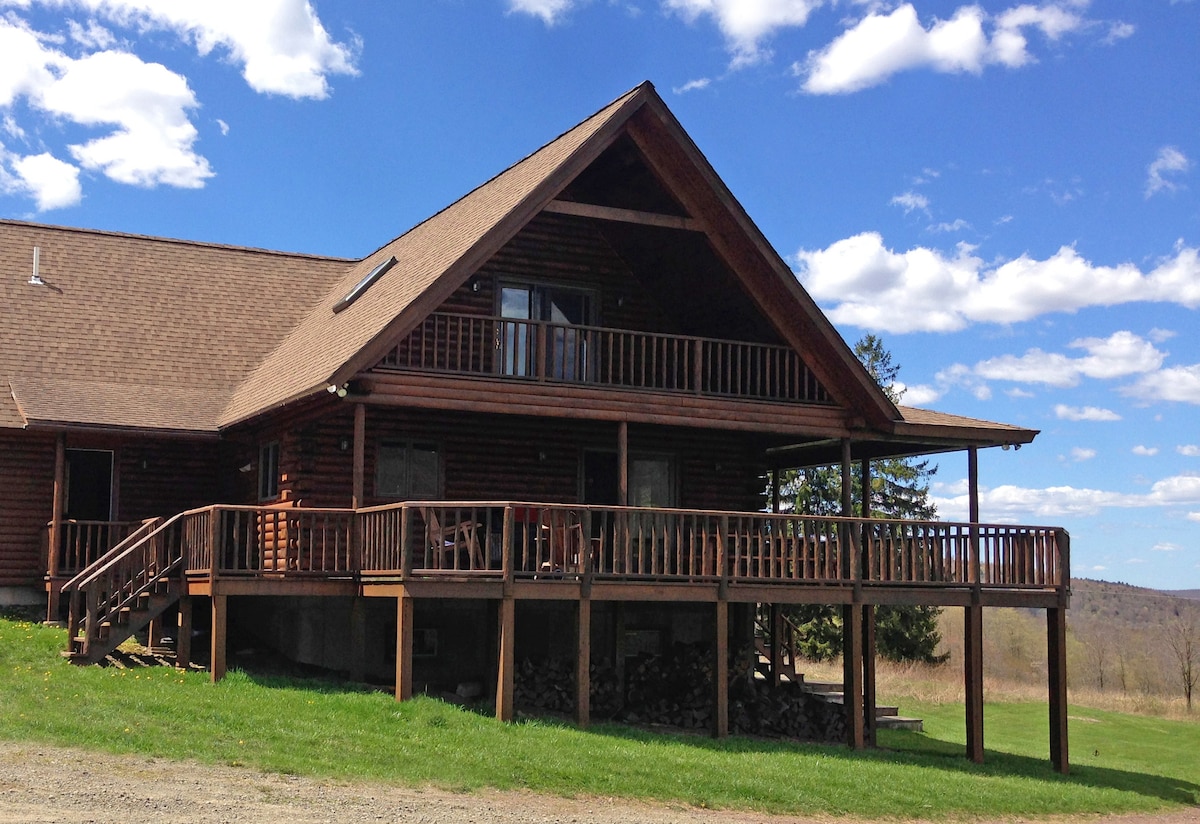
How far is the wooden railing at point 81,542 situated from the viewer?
915 inches

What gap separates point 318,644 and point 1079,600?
13832cm

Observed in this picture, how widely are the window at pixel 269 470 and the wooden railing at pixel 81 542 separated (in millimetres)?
2168

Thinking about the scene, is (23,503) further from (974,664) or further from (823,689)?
(974,664)

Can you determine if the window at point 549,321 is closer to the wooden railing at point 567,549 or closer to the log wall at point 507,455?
the log wall at point 507,455

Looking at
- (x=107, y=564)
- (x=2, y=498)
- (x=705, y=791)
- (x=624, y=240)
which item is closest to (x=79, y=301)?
(x=2, y=498)

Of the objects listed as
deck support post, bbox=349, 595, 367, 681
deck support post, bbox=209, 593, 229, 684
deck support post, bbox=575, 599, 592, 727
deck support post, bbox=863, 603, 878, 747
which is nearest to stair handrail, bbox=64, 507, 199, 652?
deck support post, bbox=209, 593, 229, 684

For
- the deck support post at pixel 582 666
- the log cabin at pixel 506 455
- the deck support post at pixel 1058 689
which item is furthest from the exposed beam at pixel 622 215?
the deck support post at pixel 1058 689

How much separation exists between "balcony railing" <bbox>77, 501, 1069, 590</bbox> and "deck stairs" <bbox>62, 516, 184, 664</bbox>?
0.79ft

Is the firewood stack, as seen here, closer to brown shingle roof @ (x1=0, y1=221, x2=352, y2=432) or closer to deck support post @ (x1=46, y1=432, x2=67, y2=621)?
brown shingle roof @ (x1=0, y1=221, x2=352, y2=432)

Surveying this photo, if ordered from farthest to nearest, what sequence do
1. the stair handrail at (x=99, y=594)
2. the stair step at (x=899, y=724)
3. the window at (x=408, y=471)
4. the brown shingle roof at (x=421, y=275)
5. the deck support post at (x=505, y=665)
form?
1. the stair step at (x=899, y=724)
2. the window at (x=408, y=471)
3. the brown shingle roof at (x=421, y=275)
4. the stair handrail at (x=99, y=594)
5. the deck support post at (x=505, y=665)

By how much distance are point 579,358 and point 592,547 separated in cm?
343

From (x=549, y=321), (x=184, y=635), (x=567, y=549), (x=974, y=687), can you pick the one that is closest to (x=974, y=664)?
(x=974, y=687)

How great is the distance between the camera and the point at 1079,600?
148125 mm

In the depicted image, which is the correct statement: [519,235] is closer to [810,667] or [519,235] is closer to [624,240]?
[624,240]
